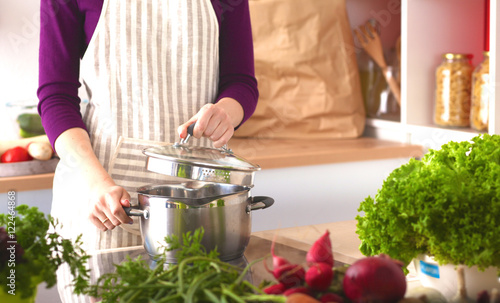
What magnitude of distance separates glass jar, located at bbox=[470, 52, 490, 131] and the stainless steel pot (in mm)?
999

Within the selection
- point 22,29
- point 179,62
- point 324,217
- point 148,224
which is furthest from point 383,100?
point 148,224

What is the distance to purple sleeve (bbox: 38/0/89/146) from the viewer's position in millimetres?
1188

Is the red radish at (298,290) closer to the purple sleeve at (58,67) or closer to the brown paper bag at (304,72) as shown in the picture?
the purple sleeve at (58,67)

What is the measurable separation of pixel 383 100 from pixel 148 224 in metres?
1.51

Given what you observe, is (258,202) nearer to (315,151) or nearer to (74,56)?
(74,56)

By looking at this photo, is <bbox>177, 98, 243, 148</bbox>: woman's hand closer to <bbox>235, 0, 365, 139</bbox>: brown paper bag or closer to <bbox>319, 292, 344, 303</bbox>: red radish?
<bbox>319, 292, 344, 303</bbox>: red radish

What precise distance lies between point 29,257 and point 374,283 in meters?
0.34

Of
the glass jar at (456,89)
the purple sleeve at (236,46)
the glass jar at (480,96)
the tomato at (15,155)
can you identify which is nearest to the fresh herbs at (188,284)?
the purple sleeve at (236,46)

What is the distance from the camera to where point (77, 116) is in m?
1.21

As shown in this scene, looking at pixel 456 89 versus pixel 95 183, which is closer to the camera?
pixel 95 183

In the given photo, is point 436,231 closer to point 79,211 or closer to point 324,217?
point 79,211

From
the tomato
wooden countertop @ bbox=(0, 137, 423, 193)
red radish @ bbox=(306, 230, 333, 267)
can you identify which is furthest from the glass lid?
the tomato

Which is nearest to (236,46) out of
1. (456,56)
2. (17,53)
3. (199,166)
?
(199,166)

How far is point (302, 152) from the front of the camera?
1827mm
